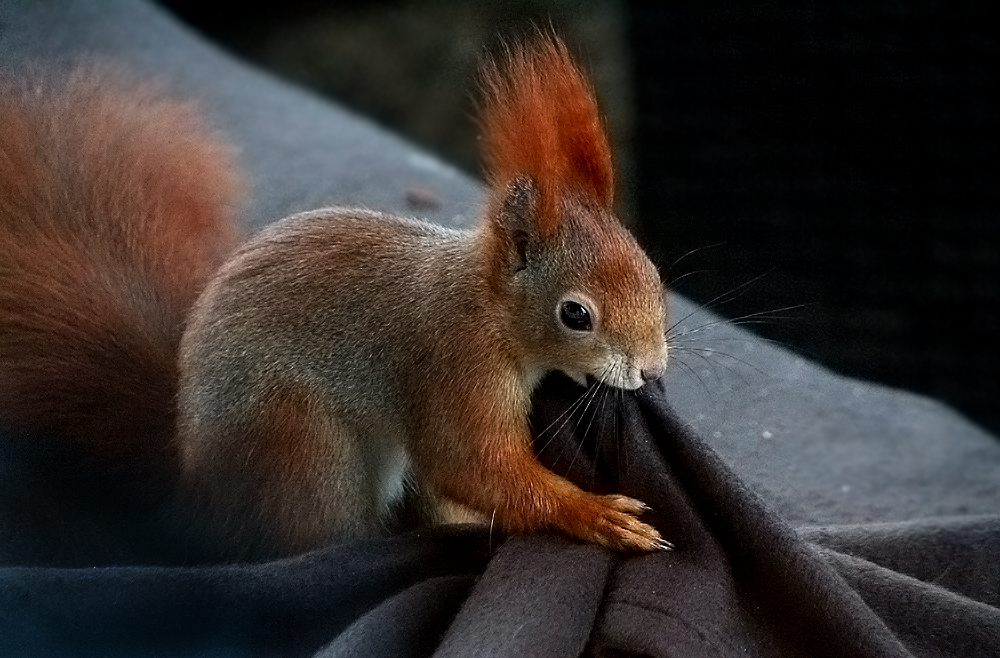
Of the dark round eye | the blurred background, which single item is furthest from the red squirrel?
the blurred background

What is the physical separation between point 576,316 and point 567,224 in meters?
0.07

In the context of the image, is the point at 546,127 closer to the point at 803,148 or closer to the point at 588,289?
the point at 588,289

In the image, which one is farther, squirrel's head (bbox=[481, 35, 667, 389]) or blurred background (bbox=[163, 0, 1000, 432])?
blurred background (bbox=[163, 0, 1000, 432])

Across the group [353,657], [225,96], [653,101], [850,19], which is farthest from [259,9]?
[353,657]

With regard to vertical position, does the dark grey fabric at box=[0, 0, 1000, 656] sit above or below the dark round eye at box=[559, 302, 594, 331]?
below

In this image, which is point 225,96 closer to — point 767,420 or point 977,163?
point 767,420

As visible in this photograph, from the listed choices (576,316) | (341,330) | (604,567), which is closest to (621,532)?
(604,567)

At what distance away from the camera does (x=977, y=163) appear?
1249 mm

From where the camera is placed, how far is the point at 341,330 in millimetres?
870

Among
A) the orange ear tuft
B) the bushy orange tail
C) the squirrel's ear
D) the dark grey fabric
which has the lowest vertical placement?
the dark grey fabric

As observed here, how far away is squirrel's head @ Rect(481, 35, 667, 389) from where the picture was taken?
2.51 feet

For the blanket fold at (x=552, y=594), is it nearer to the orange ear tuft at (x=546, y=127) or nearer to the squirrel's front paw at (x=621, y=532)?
the squirrel's front paw at (x=621, y=532)

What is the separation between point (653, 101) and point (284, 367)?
56 centimetres

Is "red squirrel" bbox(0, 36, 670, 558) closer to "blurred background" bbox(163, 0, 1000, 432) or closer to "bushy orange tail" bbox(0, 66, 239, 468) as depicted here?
"bushy orange tail" bbox(0, 66, 239, 468)
